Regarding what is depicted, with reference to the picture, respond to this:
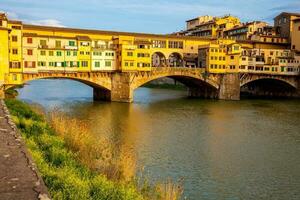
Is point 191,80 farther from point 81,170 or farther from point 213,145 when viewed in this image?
point 81,170

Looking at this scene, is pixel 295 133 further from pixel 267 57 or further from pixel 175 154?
pixel 267 57

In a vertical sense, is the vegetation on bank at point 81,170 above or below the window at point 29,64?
below

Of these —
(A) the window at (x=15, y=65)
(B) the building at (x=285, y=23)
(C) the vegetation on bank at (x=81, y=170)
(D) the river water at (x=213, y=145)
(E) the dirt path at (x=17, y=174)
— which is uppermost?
(B) the building at (x=285, y=23)

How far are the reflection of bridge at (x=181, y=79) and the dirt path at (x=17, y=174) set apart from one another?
34772 millimetres

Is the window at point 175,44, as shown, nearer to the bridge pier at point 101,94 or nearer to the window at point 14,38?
the bridge pier at point 101,94

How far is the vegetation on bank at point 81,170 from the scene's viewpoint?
976 centimetres

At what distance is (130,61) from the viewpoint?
171 ft

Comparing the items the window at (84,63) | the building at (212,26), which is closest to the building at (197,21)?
the building at (212,26)

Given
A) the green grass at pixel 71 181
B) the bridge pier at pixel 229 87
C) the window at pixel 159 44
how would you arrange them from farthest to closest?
1. the window at pixel 159 44
2. the bridge pier at pixel 229 87
3. the green grass at pixel 71 181

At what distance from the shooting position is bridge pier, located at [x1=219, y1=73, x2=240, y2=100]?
192 ft

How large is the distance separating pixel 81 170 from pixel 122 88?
39098 mm

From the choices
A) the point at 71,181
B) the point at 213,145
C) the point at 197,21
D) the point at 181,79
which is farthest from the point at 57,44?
the point at 197,21

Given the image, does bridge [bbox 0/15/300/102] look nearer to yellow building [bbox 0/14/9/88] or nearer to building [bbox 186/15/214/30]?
yellow building [bbox 0/14/9/88]

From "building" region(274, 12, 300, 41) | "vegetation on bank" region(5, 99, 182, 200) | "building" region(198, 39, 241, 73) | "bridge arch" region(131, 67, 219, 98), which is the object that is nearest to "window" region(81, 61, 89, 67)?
"bridge arch" region(131, 67, 219, 98)
